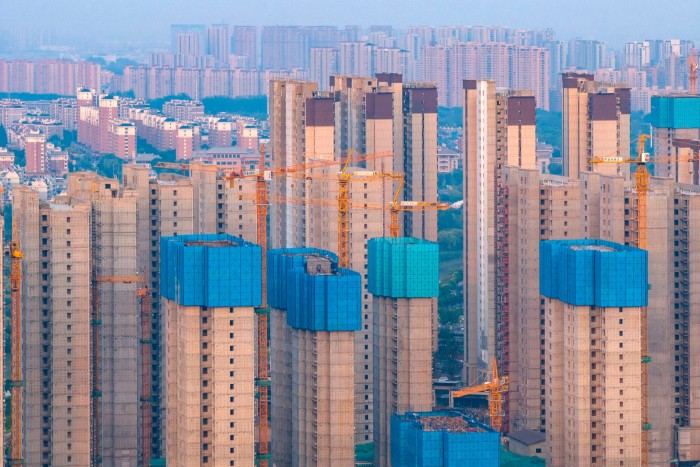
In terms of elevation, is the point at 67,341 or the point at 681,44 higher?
the point at 681,44

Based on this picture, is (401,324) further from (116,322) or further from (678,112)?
(678,112)

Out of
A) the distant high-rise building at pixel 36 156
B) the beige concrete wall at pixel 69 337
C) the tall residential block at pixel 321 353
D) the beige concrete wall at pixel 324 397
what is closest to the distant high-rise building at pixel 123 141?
the distant high-rise building at pixel 36 156

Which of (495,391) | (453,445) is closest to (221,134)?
(495,391)

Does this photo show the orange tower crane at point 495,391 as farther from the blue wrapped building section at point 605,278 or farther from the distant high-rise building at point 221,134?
the distant high-rise building at point 221,134

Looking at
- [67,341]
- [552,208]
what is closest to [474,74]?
[552,208]

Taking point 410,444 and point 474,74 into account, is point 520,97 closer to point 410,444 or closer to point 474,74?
point 410,444
